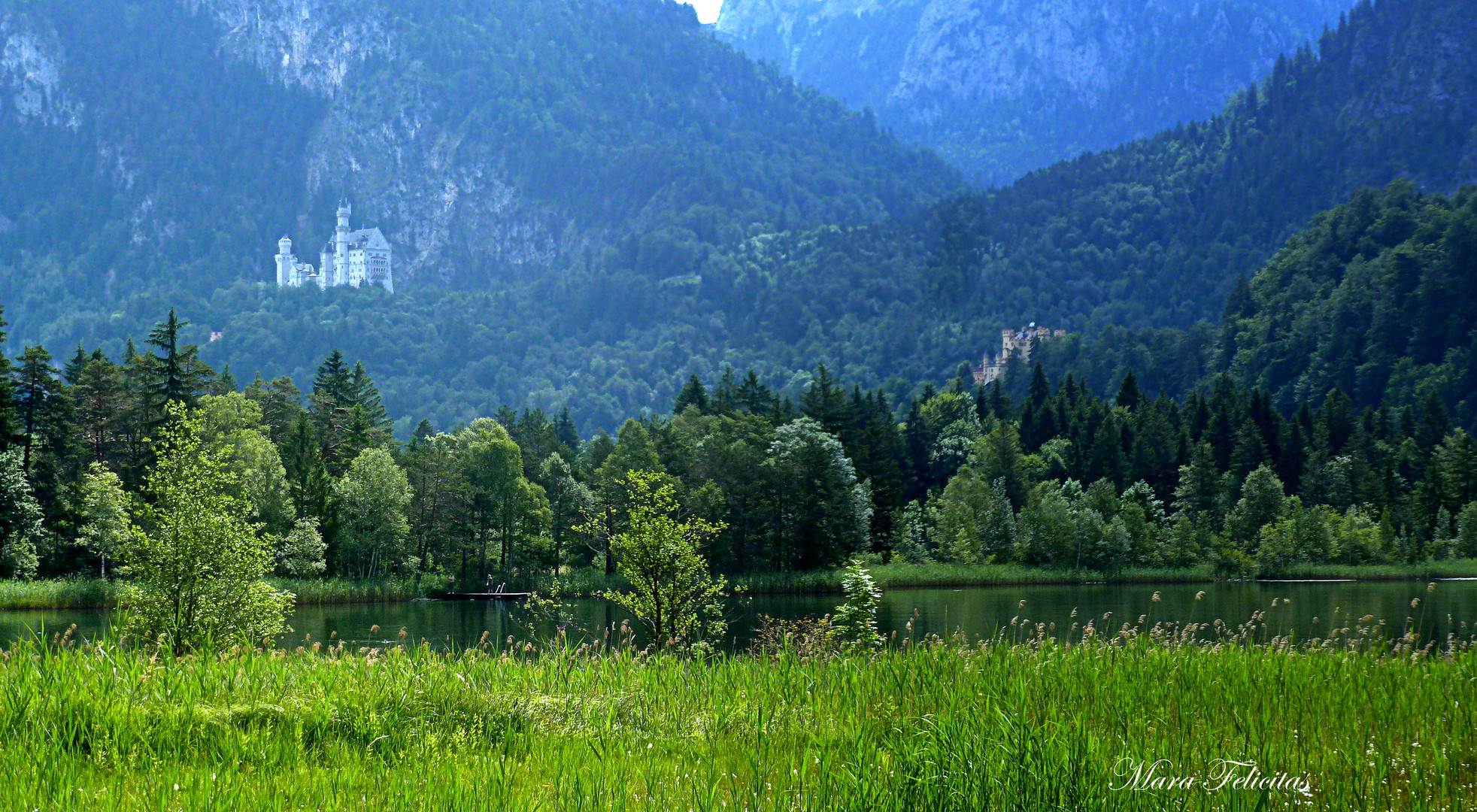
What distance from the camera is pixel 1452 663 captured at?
515 inches

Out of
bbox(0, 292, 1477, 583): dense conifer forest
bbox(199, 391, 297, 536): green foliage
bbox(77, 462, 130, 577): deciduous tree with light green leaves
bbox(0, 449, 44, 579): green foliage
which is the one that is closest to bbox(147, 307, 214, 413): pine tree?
bbox(0, 292, 1477, 583): dense conifer forest

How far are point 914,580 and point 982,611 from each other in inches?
1196

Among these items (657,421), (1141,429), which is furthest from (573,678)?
(1141,429)

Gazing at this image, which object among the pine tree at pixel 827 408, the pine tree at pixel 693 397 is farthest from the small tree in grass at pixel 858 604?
the pine tree at pixel 693 397

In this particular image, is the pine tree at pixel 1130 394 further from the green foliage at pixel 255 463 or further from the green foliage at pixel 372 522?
the green foliage at pixel 255 463

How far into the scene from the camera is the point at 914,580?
91688 mm

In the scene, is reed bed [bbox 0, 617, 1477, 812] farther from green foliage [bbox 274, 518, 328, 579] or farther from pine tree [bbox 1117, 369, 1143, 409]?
pine tree [bbox 1117, 369, 1143, 409]

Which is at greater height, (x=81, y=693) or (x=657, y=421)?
(x=657, y=421)

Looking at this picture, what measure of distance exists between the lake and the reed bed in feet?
92.7

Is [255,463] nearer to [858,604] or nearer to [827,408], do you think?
[827,408]

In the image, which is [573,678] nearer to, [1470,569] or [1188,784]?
[1188,784]

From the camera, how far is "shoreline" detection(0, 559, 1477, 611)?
75188 mm

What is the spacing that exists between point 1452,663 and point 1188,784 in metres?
7.29

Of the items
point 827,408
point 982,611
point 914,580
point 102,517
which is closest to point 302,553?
point 102,517
